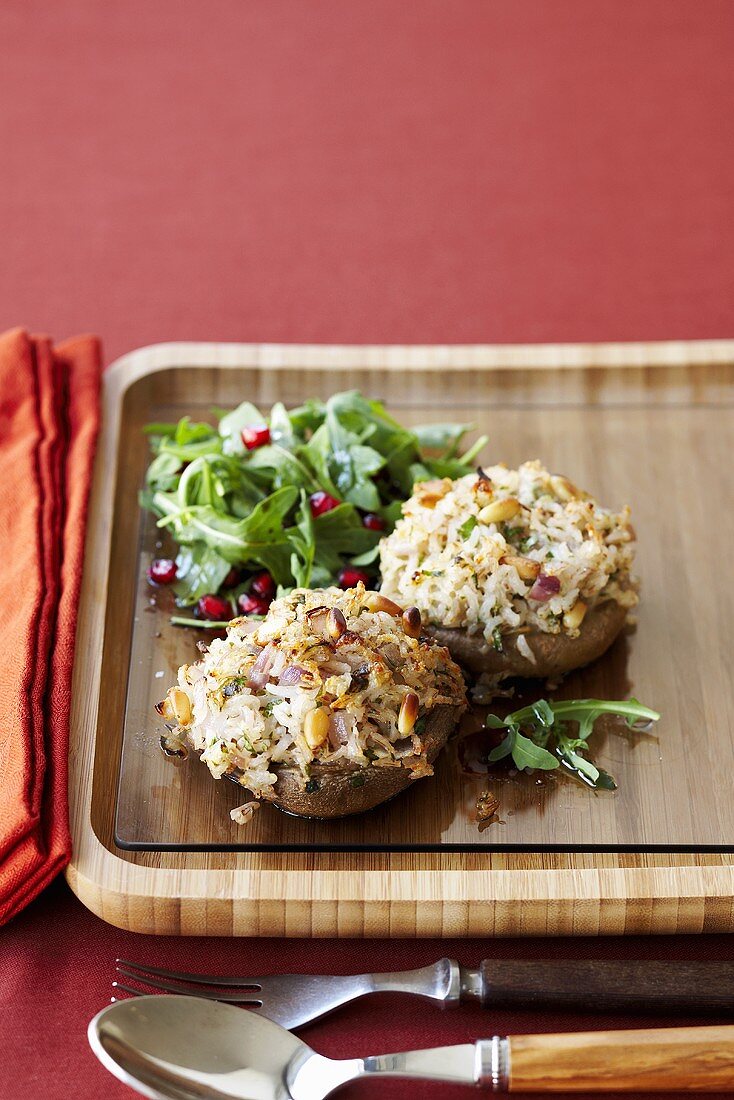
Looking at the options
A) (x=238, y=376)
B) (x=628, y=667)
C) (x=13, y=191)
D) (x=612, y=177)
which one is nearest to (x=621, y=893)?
(x=628, y=667)

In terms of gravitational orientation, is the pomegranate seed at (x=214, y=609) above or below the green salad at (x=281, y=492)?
below

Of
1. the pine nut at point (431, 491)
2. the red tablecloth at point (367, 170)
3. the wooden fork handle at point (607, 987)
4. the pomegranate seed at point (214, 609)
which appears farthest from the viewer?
the red tablecloth at point (367, 170)

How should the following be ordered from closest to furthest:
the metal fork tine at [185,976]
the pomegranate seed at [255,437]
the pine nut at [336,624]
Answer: the metal fork tine at [185,976], the pine nut at [336,624], the pomegranate seed at [255,437]

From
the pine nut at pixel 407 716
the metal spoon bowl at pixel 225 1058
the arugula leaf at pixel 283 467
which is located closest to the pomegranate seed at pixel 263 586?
the arugula leaf at pixel 283 467

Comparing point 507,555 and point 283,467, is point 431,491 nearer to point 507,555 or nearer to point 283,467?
point 507,555

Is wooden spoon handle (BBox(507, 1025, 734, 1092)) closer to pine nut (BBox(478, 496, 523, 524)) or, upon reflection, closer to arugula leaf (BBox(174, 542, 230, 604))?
pine nut (BBox(478, 496, 523, 524))

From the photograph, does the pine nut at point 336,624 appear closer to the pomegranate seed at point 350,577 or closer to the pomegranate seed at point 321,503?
→ the pomegranate seed at point 350,577

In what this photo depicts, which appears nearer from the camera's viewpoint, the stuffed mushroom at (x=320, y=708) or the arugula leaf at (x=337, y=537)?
the stuffed mushroom at (x=320, y=708)
